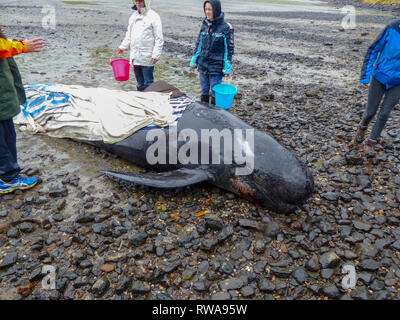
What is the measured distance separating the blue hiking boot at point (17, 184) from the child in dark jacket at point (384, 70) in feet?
18.8

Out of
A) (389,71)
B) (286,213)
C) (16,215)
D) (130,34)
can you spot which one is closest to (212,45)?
(130,34)

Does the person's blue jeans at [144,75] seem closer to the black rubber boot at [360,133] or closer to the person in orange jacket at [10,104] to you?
the person in orange jacket at [10,104]

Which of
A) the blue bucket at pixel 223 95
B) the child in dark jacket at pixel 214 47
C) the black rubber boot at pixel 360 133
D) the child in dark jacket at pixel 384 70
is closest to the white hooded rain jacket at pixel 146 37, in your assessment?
the child in dark jacket at pixel 214 47

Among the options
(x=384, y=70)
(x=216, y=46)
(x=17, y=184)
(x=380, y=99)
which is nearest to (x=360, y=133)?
(x=380, y=99)

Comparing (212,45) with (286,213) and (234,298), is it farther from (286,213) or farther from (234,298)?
(234,298)

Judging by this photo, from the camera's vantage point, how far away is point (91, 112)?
545 centimetres

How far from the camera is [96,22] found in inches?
772

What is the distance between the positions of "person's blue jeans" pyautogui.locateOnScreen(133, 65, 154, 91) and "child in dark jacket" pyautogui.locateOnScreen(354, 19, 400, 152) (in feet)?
14.8

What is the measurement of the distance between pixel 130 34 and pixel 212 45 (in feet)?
6.81

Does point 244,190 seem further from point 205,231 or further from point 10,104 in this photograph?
point 10,104

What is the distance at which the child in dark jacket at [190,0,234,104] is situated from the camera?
5859mm

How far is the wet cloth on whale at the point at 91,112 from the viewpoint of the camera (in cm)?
497

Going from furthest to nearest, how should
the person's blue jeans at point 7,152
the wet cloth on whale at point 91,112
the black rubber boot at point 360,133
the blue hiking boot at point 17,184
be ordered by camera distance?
the black rubber boot at point 360,133
the wet cloth on whale at point 91,112
the blue hiking boot at point 17,184
the person's blue jeans at point 7,152

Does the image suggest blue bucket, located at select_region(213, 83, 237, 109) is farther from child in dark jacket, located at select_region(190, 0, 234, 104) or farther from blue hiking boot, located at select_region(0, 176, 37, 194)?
blue hiking boot, located at select_region(0, 176, 37, 194)
